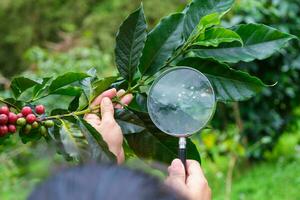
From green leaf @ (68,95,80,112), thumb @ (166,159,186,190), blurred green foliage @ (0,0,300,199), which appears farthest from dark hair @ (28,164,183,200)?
blurred green foliage @ (0,0,300,199)

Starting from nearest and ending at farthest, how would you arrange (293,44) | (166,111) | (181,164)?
(181,164) < (166,111) < (293,44)

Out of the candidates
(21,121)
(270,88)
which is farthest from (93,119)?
(270,88)

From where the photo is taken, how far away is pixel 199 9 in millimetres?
1327

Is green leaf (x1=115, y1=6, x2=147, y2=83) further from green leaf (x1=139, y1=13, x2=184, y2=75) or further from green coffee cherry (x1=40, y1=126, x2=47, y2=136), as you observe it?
green coffee cherry (x1=40, y1=126, x2=47, y2=136)

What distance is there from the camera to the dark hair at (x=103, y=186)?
765 mm

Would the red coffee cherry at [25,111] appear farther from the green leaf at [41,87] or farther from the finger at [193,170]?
the finger at [193,170]

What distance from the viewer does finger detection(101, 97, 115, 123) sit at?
124cm

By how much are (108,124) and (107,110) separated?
3 centimetres

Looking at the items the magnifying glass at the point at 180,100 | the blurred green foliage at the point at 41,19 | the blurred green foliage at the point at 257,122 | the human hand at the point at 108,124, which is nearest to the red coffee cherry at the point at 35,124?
the human hand at the point at 108,124

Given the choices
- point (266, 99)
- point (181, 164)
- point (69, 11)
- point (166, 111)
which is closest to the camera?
point (181, 164)

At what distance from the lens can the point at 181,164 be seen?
3.66 ft

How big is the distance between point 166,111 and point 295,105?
352 centimetres

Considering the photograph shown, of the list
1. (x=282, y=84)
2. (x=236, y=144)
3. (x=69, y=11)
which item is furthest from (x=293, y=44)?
(x=69, y=11)

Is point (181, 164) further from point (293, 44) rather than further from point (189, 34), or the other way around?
point (293, 44)
